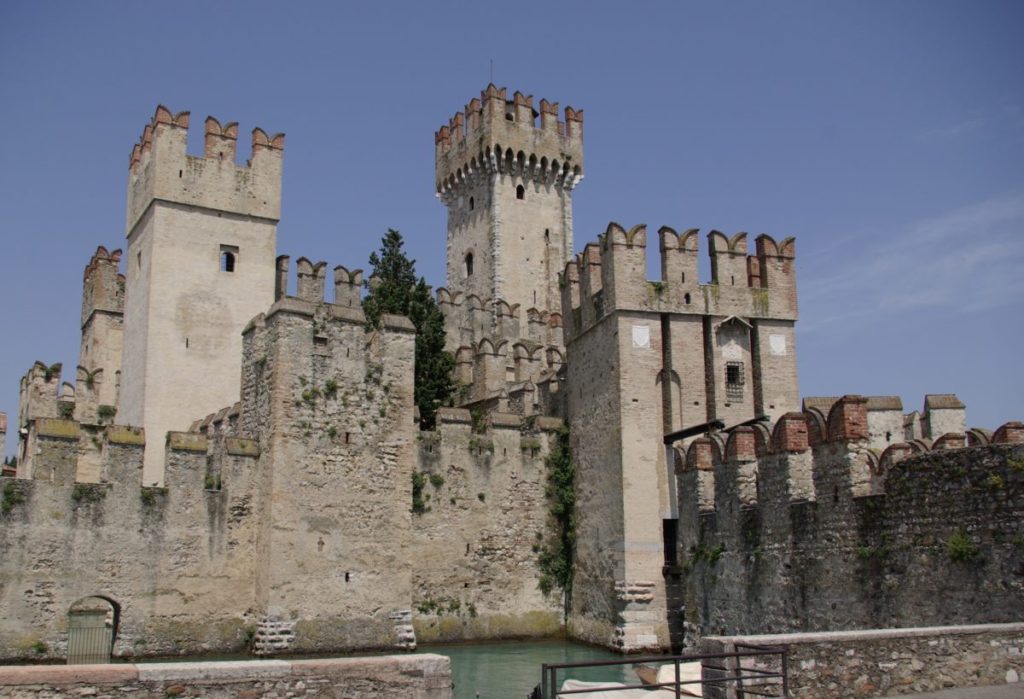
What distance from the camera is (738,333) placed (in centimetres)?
2658

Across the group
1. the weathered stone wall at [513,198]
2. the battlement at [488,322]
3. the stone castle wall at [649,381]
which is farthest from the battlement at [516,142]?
the stone castle wall at [649,381]

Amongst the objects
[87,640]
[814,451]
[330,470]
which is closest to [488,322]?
[330,470]

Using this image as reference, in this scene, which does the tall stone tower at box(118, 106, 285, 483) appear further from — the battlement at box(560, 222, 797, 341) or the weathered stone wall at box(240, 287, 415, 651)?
the battlement at box(560, 222, 797, 341)

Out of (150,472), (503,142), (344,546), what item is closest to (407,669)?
(344,546)

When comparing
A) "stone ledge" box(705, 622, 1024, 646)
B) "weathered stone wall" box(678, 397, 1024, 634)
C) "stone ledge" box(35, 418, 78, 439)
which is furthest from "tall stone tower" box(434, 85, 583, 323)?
"stone ledge" box(705, 622, 1024, 646)

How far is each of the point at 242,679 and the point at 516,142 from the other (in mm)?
43421

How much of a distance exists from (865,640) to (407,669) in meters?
5.14

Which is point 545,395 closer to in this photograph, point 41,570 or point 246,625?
point 246,625

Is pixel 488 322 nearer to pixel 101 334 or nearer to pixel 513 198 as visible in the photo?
pixel 513 198

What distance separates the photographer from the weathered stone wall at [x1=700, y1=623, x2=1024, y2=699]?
11.3 metres

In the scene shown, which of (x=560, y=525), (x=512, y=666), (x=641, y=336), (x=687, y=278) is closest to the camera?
(x=512, y=666)

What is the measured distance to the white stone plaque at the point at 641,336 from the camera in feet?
83.9

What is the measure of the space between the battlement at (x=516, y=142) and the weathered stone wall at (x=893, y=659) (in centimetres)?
4071

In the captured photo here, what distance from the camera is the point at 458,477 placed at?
88.1ft
